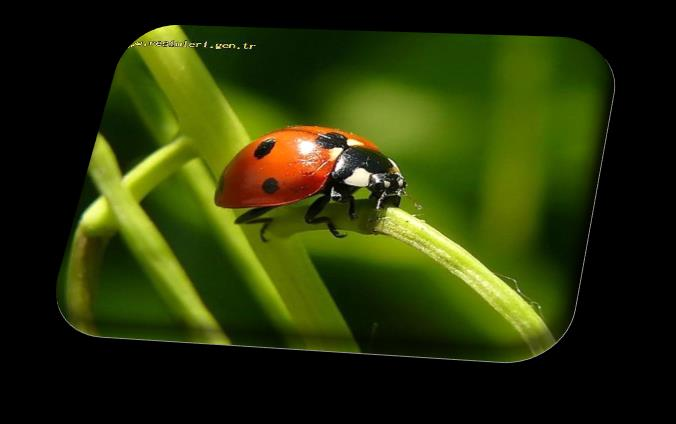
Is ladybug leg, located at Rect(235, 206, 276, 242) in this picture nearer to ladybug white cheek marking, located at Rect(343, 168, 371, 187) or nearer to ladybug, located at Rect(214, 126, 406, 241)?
ladybug, located at Rect(214, 126, 406, 241)

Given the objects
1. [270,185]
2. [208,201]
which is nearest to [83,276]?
[208,201]

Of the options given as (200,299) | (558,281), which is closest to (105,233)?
(200,299)

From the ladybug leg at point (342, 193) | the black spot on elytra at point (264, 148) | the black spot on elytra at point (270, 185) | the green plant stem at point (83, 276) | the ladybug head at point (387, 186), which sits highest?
the black spot on elytra at point (264, 148)

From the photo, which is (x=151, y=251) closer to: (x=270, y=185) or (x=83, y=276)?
(x=83, y=276)

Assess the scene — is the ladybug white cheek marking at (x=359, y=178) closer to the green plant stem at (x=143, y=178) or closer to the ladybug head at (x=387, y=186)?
the ladybug head at (x=387, y=186)

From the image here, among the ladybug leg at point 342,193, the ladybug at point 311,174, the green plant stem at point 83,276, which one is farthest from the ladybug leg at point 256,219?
the green plant stem at point 83,276

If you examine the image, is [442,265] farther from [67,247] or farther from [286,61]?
[67,247]
